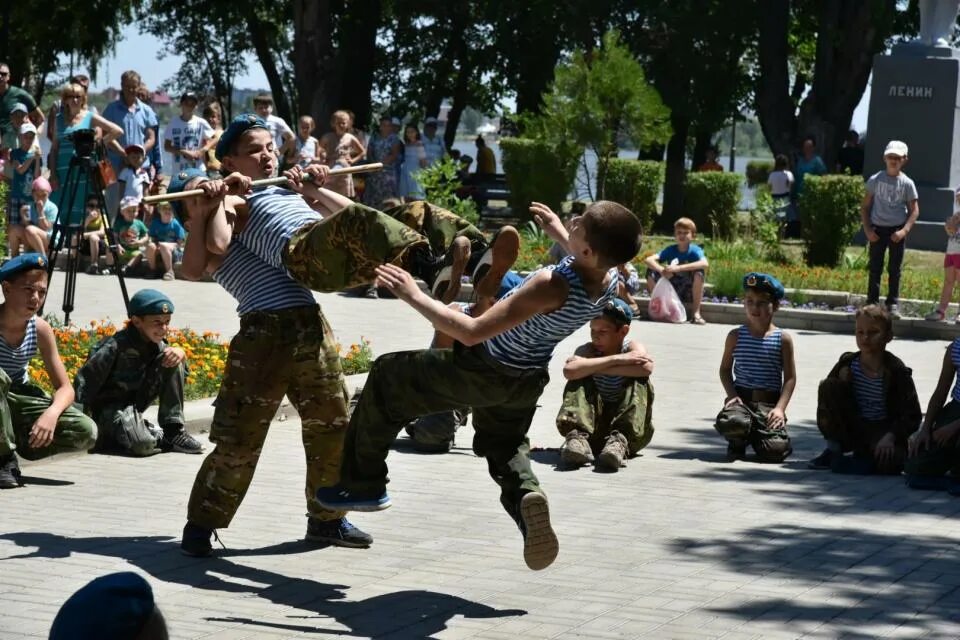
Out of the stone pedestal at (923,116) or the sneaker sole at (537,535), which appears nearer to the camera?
the sneaker sole at (537,535)

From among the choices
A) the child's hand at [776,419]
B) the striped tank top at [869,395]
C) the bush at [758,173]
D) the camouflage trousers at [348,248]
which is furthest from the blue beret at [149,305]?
the bush at [758,173]

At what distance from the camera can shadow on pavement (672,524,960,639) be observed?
6.22 m

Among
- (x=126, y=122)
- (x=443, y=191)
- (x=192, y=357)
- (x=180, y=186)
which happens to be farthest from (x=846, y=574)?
(x=443, y=191)

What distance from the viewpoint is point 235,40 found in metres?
47.7

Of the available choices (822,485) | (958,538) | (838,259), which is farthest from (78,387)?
(838,259)

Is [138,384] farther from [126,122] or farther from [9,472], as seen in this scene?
[126,122]

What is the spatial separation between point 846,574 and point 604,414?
9.37 ft

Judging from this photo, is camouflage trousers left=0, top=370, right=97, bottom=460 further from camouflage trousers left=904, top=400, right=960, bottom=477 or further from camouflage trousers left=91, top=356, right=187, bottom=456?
camouflage trousers left=904, top=400, right=960, bottom=477

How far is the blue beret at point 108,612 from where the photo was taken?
2662 mm

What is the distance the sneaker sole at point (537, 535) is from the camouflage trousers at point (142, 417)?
3.54m

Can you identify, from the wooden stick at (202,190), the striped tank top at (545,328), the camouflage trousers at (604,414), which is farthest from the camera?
the camouflage trousers at (604,414)

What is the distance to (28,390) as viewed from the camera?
336 inches

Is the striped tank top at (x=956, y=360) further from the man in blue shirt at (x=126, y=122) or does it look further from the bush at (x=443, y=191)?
the man in blue shirt at (x=126, y=122)

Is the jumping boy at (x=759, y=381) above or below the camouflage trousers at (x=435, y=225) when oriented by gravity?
below
